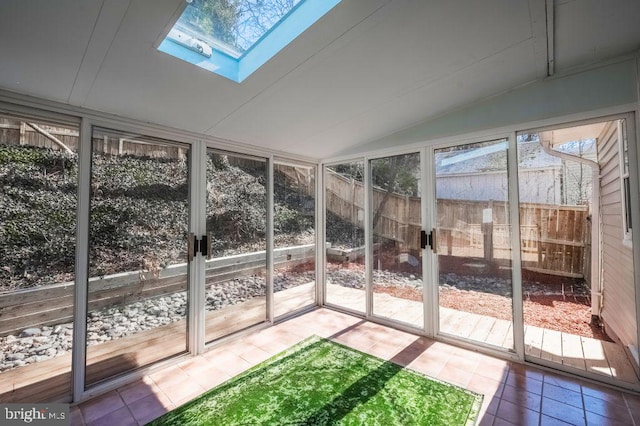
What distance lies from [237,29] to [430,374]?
2.87 meters

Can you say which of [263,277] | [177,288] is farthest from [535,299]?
[177,288]

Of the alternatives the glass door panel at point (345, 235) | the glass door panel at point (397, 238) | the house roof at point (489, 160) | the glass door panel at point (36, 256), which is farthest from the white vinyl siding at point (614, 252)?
the glass door panel at point (36, 256)

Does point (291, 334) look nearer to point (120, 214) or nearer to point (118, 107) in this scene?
point (120, 214)

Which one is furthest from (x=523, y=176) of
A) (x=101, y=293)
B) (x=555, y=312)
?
(x=101, y=293)

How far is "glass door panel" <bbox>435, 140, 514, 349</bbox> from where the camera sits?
2.69 m

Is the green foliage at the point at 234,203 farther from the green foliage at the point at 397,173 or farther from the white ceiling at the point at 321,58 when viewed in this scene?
the green foliage at the point at 397,173

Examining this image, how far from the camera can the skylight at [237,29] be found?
1.51 meters

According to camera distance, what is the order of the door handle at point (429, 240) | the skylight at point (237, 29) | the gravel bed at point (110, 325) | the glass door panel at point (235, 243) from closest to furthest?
the skylight at point (237, 29)
the gravel bed at point (110, 325)
the glass door panel at point (235, 243)
the door handle at point (429, 240)

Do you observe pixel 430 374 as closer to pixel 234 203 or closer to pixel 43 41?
pixel 234 203

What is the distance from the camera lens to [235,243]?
3068 millimetres

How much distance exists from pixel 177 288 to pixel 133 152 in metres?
1.24

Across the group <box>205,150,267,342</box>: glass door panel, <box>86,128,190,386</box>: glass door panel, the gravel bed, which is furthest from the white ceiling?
the gravel bed

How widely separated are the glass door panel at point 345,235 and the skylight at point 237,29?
2204 millimetres

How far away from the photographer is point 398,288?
3.41m
